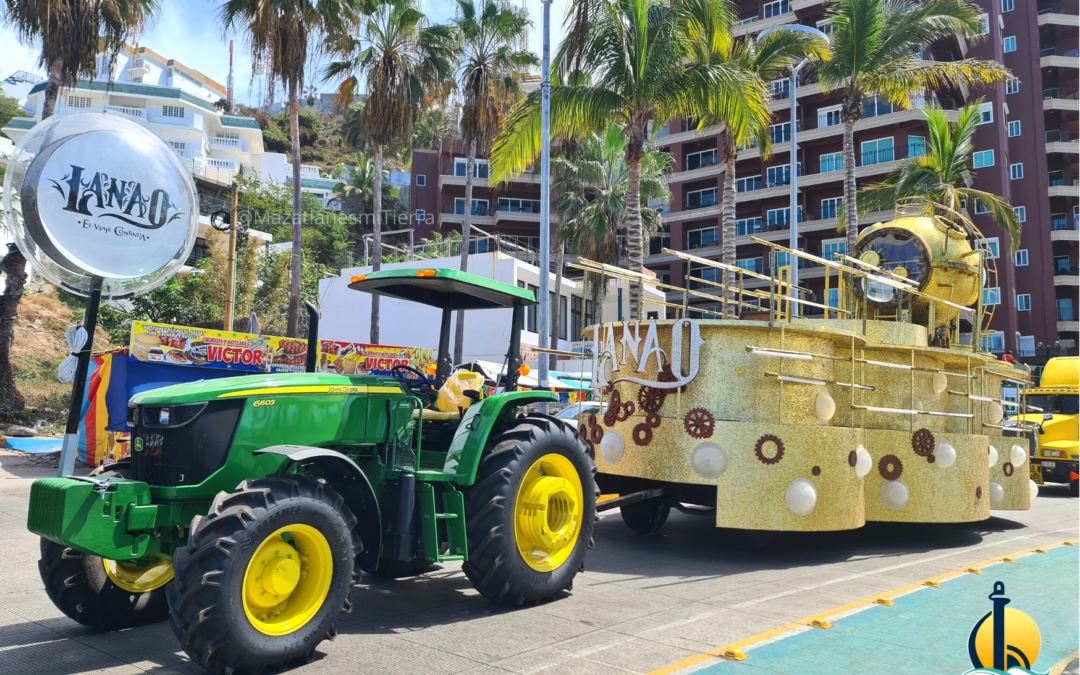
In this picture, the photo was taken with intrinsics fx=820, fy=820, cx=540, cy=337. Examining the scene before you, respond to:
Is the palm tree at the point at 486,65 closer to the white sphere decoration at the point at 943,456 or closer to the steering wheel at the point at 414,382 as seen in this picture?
the white sphere decoration at the point at 943,456

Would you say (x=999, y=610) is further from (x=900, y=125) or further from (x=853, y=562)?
(x=900, y=125)

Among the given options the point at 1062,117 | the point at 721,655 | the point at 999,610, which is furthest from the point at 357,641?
the point at 1062,117

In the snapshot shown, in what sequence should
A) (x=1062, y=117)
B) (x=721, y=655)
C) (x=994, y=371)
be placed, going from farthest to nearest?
(x=1062, y=117) → (x=994, y=371) → (x=721, y=655)

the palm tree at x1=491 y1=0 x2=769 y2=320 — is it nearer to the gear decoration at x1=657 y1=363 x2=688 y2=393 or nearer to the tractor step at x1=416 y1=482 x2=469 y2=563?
the gear decoration at x1=657 y1=363 x2=688 y2=393

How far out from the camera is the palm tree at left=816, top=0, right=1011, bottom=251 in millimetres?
21859

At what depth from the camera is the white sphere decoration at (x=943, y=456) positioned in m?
10.3

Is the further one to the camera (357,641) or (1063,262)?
(1063,262)

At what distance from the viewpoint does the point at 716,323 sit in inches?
357

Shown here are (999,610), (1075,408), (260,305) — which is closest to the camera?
(999,610)

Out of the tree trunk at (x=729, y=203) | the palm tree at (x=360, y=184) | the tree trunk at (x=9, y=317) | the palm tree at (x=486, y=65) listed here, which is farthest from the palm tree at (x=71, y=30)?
the palm tree at (x=360, y=184)

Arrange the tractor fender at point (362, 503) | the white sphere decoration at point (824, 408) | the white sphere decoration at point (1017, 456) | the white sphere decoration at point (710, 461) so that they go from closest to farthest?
the tractor fender at point (362, 503) → the white sphere decoration at point (710, 461) → the white sphere decoration at point (824, 408) → the white sphere decoration at point (1017, 456)

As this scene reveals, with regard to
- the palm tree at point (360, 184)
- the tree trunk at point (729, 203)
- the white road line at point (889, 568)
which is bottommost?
the white road line at point (889, 568)

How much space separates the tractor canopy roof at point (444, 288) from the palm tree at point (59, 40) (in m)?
15.2

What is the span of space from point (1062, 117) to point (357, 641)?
5775cm
